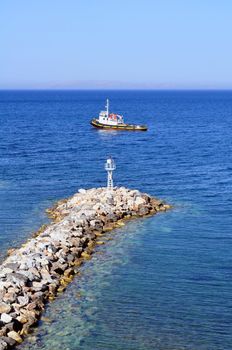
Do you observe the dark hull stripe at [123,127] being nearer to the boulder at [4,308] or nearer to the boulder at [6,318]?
the boulder at [4,308]

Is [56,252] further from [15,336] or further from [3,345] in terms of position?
[3,345]

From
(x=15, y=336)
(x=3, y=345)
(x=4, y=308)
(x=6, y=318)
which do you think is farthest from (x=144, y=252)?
(x=3, y=345)

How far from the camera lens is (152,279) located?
3084cm

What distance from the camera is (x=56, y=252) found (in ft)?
111

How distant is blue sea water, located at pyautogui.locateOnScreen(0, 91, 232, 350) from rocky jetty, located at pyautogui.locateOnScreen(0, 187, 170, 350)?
2.66ft

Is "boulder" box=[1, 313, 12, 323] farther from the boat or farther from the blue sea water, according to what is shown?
the boat

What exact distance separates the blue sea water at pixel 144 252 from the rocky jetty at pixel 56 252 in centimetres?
81

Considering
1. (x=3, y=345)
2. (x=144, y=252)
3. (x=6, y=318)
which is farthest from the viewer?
(x=144, y=252)

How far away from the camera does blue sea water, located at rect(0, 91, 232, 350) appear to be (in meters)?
25.0

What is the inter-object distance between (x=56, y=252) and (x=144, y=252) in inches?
218

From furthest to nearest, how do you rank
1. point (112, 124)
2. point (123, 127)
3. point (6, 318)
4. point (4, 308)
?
point (112, 124) → point (123, 127) → point (4, 308) → point (6, 318)

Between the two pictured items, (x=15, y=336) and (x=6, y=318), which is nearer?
(x=15, y=336)

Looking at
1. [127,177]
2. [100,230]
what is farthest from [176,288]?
[127,177]

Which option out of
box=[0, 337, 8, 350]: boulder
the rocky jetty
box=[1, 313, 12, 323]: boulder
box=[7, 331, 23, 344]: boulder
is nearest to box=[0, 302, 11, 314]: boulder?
the rocky jetty
